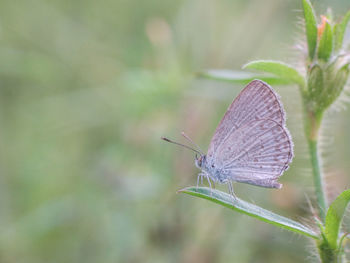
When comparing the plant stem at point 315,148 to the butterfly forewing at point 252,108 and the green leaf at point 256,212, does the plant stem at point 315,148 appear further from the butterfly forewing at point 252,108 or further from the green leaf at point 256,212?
the green leaf at point 256,212

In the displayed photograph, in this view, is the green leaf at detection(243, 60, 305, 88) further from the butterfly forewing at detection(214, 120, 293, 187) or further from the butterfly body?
the butterfly forewing at detection(214, 120, 293, 187)

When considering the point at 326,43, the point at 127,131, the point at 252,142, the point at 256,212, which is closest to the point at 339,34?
the point at 326,43

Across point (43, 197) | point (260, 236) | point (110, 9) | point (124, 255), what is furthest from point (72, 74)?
point (260, 236)

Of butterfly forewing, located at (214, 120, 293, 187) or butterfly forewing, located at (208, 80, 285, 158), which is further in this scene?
butterfly forewing, located at (214, 120, 293, 187)

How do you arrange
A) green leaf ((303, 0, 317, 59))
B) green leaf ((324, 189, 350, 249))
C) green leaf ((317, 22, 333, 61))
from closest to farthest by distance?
green leaf ((324, 189, 350, 249)) < green leaf ((303, 0, 317, 59)) < green leaf ((317, 22, 333, 61))

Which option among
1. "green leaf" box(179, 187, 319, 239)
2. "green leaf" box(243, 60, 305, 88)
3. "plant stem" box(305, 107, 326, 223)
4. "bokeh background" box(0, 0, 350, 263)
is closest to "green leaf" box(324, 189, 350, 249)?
"green leaf" box(179, 187, 319, 239)

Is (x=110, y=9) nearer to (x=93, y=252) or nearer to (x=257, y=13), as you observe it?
(x=257, y=13)
